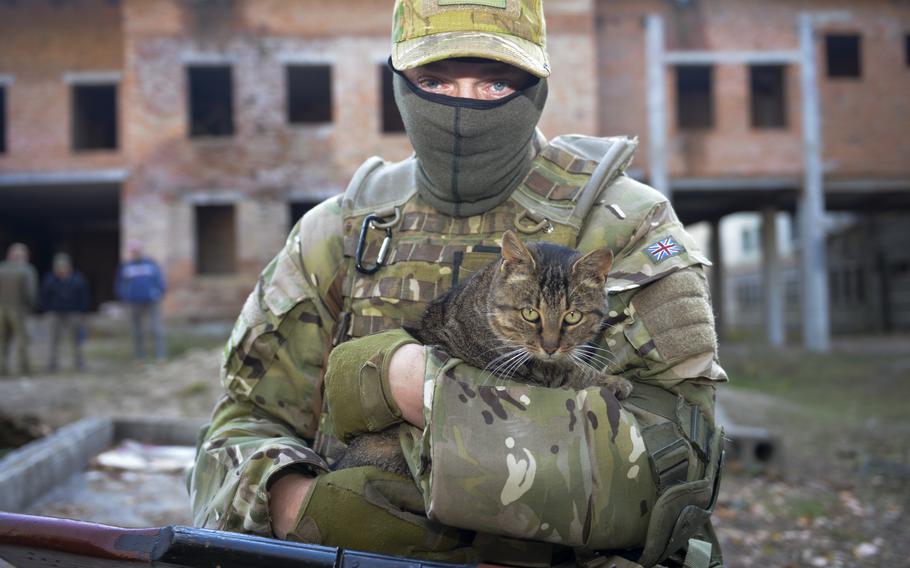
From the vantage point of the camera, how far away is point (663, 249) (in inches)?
78.6

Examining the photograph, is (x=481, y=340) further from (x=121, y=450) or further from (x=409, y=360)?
(x=121, y=450)

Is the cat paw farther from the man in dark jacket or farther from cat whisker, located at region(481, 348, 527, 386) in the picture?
the man in dark jacket

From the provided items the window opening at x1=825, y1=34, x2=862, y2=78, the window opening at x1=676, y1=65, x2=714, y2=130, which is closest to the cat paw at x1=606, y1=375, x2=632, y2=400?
the window opening at x1=676, y1=65, x2=714, y2=130

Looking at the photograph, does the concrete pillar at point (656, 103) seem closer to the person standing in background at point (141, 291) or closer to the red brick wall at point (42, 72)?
the person standing in background at point (141, 291)

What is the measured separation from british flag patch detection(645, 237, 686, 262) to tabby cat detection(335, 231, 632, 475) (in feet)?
0.39

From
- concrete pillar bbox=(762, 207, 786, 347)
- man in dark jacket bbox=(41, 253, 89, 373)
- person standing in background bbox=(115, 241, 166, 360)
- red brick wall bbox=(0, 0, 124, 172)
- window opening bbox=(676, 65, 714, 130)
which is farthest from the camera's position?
window opening bbox=(676, 65, 714, 130)

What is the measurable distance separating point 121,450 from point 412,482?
5620 mm

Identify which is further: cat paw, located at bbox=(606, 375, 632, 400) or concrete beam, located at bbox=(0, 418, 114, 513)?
concrete beam, located at bbox=(0, 418, 114, 513)

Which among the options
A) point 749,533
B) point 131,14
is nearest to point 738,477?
point 749,533

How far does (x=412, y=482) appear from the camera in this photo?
193 cm

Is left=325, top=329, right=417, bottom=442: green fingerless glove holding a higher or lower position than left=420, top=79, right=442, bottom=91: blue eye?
lower

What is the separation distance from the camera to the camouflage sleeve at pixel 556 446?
165 centimetres

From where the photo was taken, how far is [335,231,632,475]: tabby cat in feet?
6.69

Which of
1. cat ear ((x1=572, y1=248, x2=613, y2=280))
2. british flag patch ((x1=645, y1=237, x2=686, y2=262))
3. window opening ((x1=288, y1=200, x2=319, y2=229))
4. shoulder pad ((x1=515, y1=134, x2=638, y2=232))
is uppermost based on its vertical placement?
window opening ((x1=288, y1=200, x2=319, y2=229))
